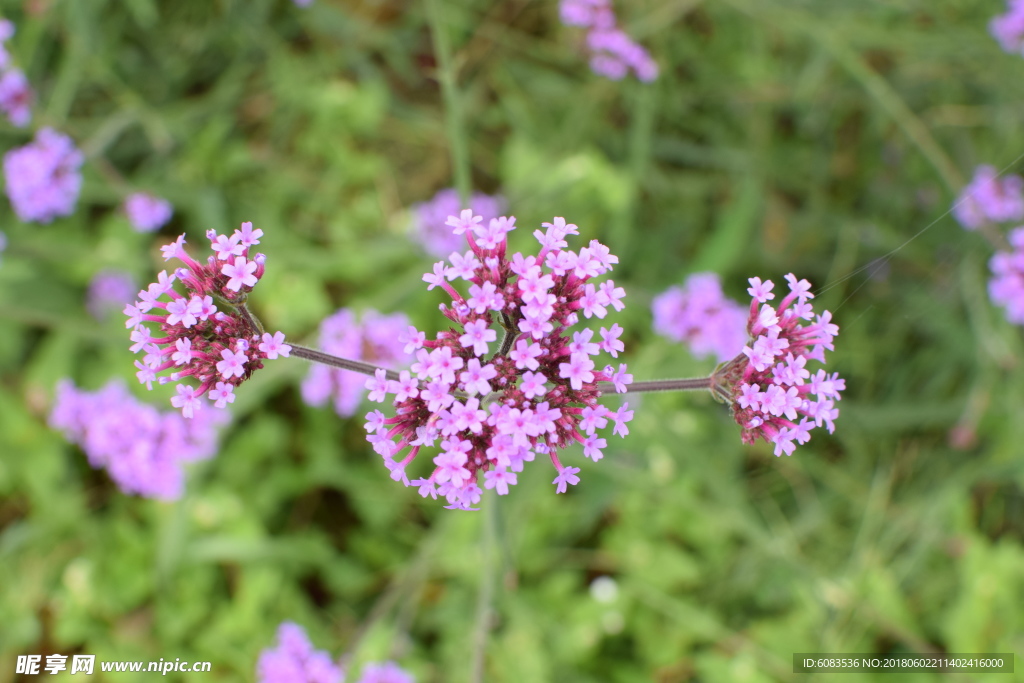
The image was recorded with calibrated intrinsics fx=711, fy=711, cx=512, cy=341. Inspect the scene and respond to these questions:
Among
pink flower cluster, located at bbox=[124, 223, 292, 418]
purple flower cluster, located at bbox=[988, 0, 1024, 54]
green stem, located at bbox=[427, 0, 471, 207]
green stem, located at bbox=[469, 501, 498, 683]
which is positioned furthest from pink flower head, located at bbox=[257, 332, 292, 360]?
purple flower cluster, located at bbox=[988, 0, 1024, 54]

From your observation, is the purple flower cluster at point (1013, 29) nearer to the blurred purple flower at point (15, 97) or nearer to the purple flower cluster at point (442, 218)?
the purple flower cluster at point (442, 218)

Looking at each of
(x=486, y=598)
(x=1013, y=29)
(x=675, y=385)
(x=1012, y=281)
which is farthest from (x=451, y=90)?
(x=1013, y=29)

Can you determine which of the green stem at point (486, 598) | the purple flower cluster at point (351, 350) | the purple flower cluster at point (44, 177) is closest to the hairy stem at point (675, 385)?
the green stem at point (486, 598)

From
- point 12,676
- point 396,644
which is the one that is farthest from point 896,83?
point 12,676

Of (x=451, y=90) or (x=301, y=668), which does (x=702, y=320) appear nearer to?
(x=451, y=90)

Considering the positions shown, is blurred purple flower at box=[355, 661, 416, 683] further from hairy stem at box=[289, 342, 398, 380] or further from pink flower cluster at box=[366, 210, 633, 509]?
hairy stem at box=[289, 342, 398, 380]

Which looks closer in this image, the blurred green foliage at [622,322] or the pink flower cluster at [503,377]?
the pink flower cluster at [503,377]

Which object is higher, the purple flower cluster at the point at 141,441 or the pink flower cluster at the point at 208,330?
the purple flower cluster at the point at 141,441
